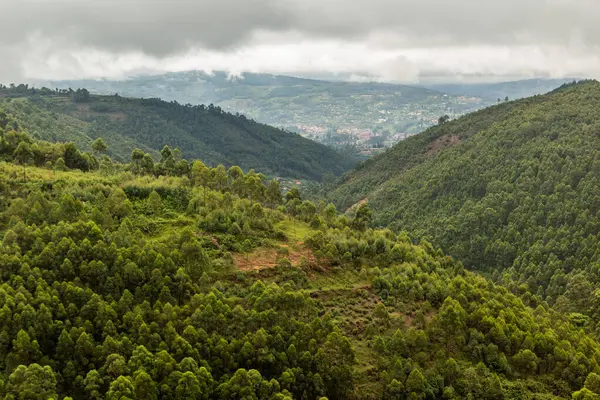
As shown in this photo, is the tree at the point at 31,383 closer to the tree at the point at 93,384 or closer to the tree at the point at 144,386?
the tree at the point at 93,384

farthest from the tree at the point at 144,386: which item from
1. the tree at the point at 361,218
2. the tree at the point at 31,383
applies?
the tree at the point at 361,218

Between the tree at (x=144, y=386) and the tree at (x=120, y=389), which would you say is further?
the tree at (x=144, y=386)

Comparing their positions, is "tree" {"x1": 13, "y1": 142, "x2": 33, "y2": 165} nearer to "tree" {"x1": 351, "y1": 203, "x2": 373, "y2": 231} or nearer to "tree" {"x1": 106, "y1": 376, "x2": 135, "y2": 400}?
"tree" {"x1": 351, "y1": 203, "x2": 373, "y2": 231}

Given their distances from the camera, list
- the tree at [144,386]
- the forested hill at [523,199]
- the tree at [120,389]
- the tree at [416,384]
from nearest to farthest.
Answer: the tree at [120,389]
the tree at [144,386]
the tree at [416,384]
the forested hill at [523,199]

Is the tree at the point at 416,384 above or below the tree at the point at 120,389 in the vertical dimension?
below

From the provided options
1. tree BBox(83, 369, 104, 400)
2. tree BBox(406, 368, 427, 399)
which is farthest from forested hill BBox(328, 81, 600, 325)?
tree BBox(83, 369, 104, 400)

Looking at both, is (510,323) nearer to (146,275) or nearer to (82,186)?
(146,275)

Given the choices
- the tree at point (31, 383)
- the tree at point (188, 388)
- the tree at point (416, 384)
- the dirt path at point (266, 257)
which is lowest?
the tree at point (416, 384)

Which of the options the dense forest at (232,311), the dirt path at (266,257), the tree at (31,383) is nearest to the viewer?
the tree at (31,383)
